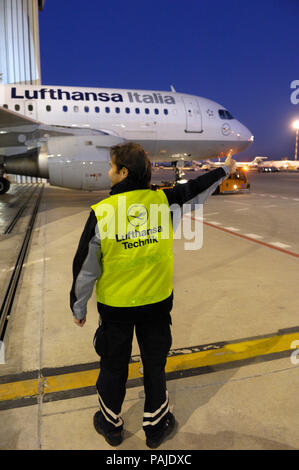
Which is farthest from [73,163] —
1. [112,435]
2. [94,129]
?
[112,435]

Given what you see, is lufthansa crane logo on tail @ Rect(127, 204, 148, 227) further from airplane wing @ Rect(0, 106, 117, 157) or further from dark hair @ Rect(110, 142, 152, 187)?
airplane wing @ Rect(0, 106, 117, 157)

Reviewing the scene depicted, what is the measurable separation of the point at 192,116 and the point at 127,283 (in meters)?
14.7

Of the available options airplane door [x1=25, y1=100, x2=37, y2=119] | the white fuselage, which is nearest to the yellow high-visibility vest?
the white fuselage

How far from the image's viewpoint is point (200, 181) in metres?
2.60

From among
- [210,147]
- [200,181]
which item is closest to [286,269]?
[200,181]

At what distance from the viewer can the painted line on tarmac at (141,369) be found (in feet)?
9.18

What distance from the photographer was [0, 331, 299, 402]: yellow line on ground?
2854 millimetres

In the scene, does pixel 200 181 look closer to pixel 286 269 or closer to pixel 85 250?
pixel 85 250

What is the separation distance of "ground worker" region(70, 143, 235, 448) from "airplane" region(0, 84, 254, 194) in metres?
9.46

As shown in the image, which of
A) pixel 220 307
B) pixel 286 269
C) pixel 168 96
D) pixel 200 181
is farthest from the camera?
pixel 168 96

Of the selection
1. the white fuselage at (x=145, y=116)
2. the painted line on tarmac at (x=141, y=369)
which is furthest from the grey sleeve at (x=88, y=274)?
the white fuselage at (x=145, y=116)
